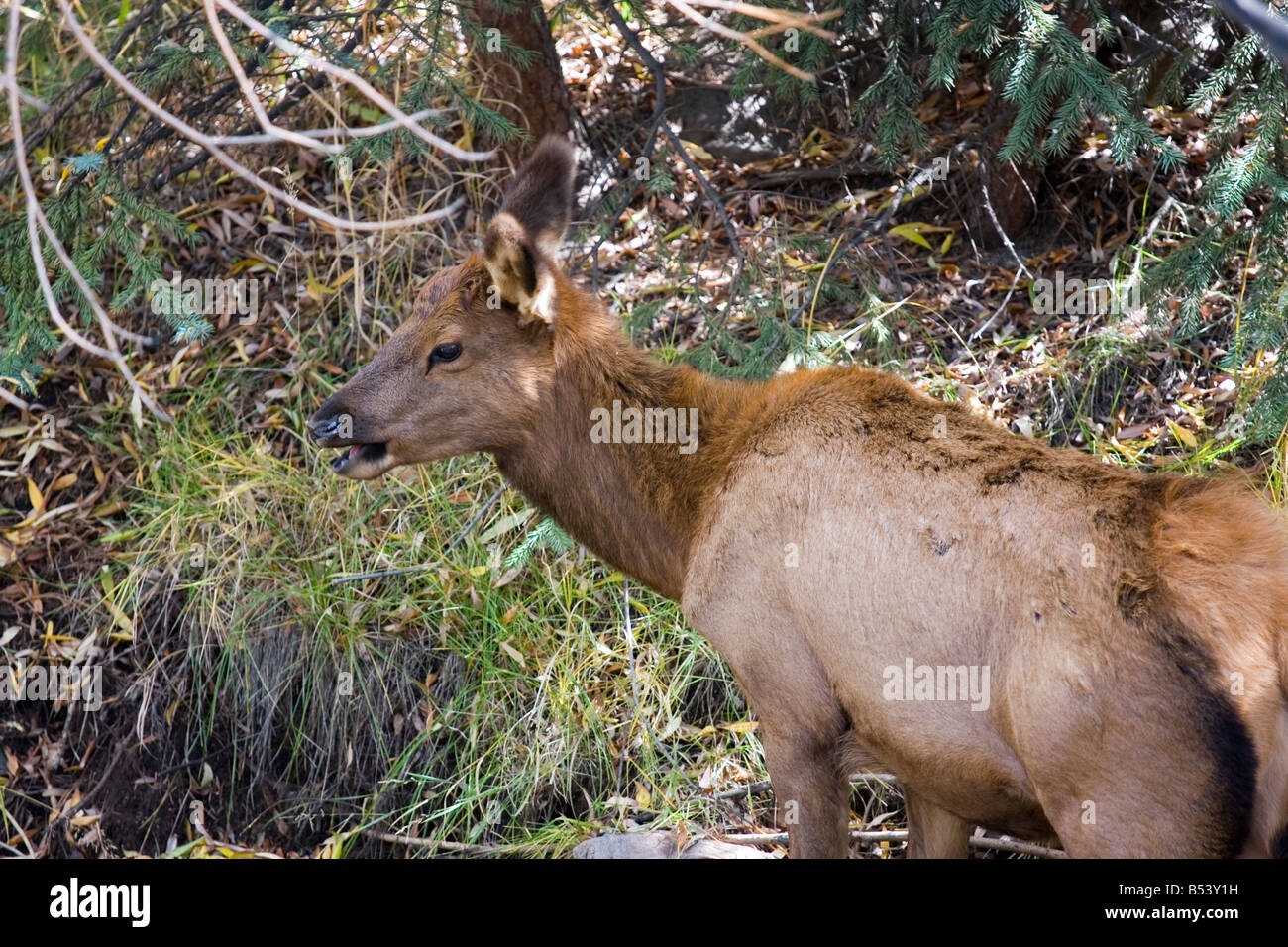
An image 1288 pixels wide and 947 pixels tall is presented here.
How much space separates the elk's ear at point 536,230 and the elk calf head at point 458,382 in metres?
0.01

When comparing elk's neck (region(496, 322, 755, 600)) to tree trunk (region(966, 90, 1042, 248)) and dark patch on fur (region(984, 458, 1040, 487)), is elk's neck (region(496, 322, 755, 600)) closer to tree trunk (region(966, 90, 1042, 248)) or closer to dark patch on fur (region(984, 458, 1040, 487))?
dark patch on fur (region(984, 458, 1040, 487))

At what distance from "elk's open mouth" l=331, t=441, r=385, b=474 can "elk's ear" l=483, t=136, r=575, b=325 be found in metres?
1.01

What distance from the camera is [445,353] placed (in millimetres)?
6523

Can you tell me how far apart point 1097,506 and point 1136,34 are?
5.79m

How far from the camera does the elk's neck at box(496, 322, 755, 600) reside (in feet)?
21.1

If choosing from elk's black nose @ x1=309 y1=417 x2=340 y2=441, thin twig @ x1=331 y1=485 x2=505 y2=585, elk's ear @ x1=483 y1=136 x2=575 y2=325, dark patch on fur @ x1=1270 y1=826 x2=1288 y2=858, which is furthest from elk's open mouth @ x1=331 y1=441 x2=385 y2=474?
dark patch on fur @ x1=1270 y1=826 x2=1288 y2=858

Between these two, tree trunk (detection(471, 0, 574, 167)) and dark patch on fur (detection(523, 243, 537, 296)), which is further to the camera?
tree trunk (detection(471, 0, 574, 167))

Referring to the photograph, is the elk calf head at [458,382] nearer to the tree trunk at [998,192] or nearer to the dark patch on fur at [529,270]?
the dark patch on fur at [529,270]

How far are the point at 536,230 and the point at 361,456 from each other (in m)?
1.54

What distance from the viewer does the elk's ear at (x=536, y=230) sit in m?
6.29

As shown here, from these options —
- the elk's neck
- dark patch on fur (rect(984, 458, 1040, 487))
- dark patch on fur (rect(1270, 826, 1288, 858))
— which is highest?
the elk's neck

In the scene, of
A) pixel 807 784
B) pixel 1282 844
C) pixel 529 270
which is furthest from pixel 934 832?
pixel 529 270

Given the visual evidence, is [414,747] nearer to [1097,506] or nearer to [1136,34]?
[1097,506]

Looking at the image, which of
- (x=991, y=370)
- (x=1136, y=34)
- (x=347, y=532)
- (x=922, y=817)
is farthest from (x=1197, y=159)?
(x=347, y=532)
